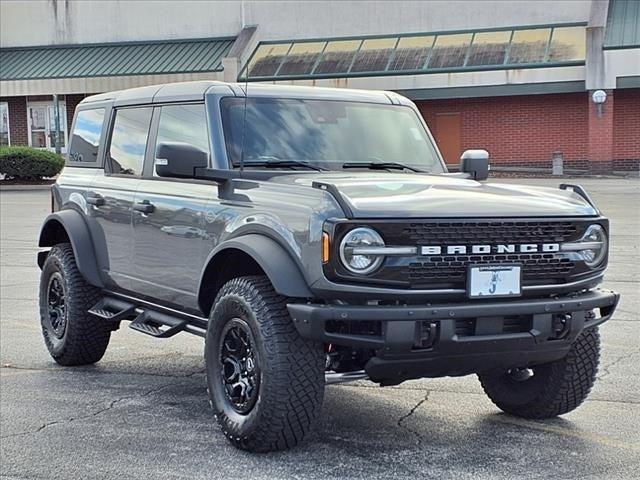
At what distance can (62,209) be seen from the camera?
24.1 feet

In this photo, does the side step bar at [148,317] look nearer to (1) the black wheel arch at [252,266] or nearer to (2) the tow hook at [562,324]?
(1) the black wheel arch at [252,266]

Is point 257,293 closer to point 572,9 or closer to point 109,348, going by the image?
point 109,348

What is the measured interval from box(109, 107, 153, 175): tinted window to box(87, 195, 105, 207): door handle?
232mm

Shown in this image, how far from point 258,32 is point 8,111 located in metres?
12.0

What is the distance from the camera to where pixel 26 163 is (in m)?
31.4

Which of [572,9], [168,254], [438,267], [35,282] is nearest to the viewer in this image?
[438,267]

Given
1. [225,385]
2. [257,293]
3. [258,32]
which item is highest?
[258,32]

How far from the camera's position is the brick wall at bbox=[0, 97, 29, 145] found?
40094mm

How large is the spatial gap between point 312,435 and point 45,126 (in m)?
37.2

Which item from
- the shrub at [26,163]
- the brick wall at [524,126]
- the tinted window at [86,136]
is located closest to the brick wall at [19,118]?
the shrub at [26,163]

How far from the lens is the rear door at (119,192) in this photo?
21.2 ft

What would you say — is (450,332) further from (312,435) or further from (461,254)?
(312,435)

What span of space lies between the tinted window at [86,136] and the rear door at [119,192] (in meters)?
0.25

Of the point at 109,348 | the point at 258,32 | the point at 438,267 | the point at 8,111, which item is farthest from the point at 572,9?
the point at 438,267
